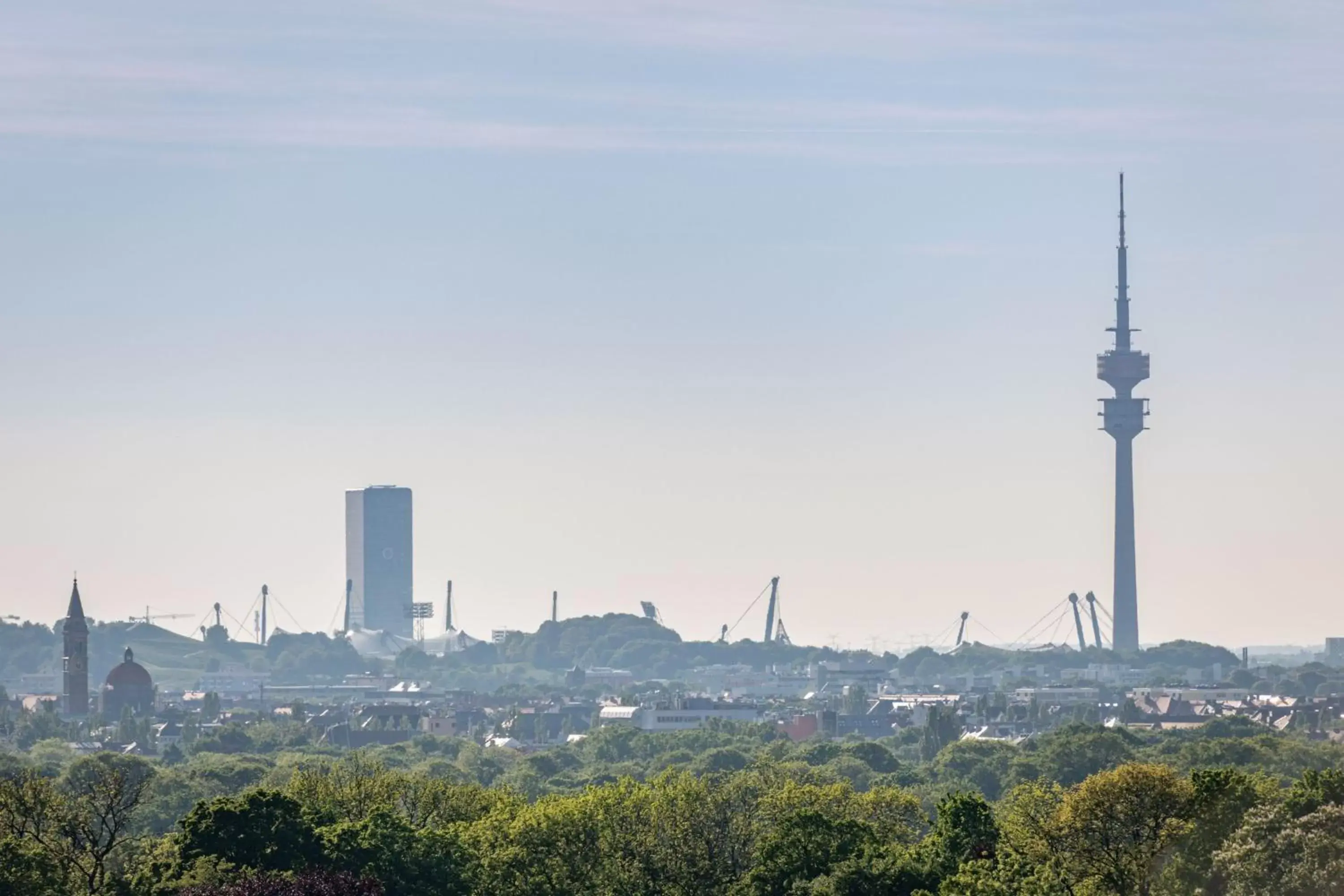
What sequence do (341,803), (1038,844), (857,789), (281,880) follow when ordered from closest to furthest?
1. (281,880)
2. (1038,844)
3. (341,803)
4. (857,789)

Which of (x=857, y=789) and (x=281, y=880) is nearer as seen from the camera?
(x=281, y=880)

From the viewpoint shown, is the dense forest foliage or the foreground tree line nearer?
the foreground tree line

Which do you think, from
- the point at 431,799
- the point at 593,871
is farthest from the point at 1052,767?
the point at 593,871

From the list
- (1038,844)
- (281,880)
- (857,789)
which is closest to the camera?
(281,880)

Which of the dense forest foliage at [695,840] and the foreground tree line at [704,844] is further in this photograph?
the dense forest foliage at [695,840]

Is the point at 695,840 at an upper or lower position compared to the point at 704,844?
upper

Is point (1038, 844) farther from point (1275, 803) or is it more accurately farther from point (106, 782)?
point (106, 782)

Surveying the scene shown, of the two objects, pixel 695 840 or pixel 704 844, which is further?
pixel 704 844
